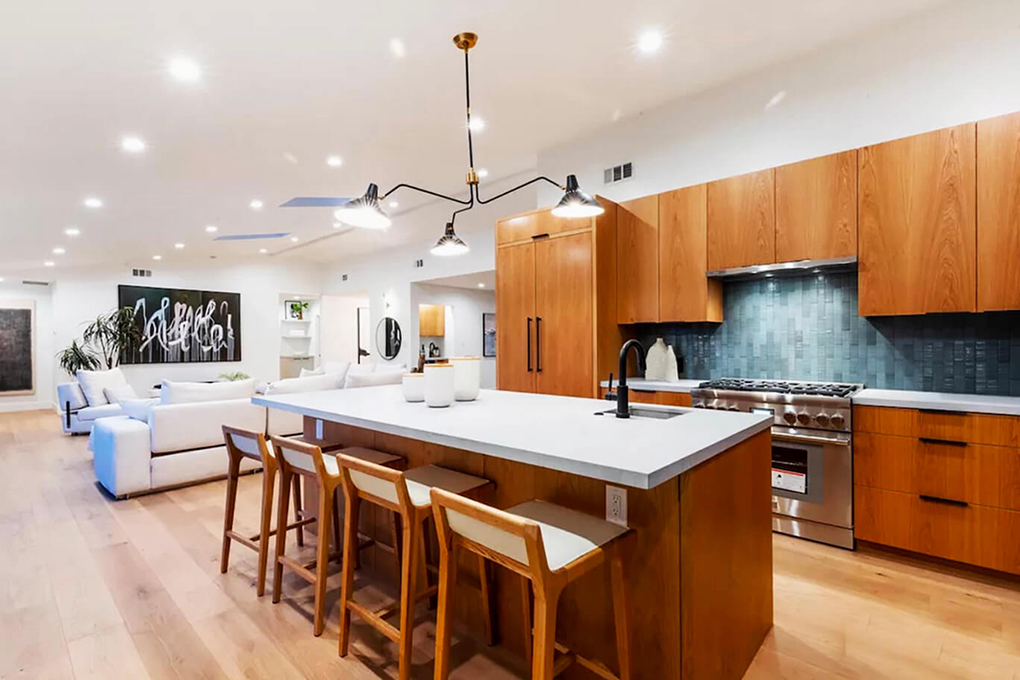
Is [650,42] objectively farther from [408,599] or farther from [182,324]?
[182,324]

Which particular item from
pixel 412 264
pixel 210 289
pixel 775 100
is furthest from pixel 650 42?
pixel 210 289

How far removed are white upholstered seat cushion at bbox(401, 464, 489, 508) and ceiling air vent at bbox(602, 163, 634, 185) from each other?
10.1ft

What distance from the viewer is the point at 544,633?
1208mm

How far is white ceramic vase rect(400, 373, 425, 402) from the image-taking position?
249 centimetres

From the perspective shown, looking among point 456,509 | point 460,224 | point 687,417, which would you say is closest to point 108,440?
point 456,509

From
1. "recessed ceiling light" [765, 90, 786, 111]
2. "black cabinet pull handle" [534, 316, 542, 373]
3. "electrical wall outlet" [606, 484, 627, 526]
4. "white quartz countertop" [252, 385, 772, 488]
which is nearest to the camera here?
"white quartz countertop" [252, 385, 772, 488]

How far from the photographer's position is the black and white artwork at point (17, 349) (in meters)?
8.70

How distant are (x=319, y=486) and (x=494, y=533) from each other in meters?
1.30

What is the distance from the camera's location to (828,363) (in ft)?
10.9

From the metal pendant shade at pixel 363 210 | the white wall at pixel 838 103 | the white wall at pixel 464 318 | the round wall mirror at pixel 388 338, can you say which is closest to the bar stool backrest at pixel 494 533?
the metal pendant shade at pixel 363 210

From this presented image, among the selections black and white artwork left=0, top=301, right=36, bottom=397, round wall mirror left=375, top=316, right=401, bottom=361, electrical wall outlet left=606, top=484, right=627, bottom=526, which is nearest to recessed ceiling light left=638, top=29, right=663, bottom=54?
electrical wall outlet left=606, top=484, right=627, bottom=526

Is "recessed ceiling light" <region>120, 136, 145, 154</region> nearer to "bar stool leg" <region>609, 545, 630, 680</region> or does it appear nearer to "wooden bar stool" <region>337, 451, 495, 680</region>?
"wooden bar stool" <region>337, 451, 495, 680</region>

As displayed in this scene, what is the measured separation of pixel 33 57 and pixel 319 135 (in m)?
1.64

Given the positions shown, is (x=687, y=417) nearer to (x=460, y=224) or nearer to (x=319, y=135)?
(x=319, y=135)
